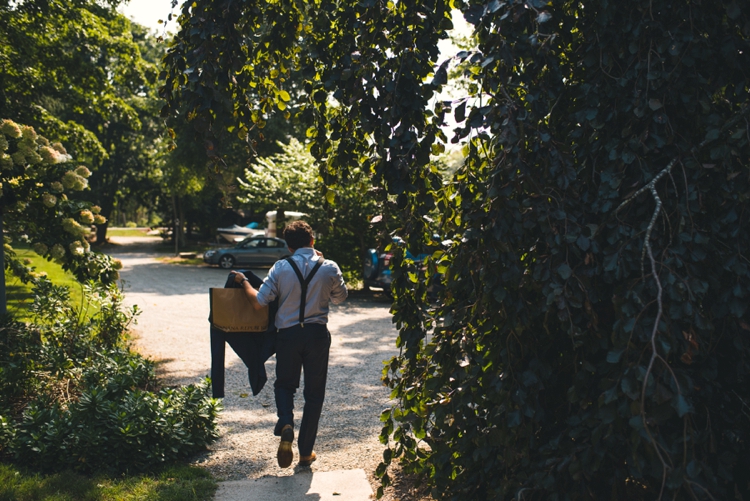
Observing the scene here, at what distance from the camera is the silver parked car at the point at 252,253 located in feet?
86.9

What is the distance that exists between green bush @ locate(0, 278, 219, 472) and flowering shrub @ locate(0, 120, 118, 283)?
0.37m

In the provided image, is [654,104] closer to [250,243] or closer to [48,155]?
[48,155]

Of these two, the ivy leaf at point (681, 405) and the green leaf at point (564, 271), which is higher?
the green leaf at point (564, 271)

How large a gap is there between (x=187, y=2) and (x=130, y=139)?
130ft

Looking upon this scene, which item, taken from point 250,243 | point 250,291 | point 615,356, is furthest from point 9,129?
point 250,243

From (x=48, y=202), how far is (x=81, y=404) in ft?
9.05

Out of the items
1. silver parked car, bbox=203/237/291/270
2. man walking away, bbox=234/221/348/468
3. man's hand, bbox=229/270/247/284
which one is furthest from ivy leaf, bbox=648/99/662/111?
silver parked car, bbox=203/237/291/270

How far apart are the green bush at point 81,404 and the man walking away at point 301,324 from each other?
89 centimetres

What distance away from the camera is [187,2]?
3.78 metres

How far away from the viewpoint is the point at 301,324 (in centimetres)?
489

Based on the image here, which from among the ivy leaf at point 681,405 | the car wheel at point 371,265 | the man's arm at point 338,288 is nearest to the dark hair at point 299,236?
the man's arm at point 338,288

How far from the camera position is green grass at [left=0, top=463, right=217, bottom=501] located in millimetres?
4262

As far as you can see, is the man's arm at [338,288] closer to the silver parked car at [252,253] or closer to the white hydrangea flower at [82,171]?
the white hydrangea flower at [82,171]

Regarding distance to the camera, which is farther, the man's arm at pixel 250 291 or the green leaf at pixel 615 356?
the man's arm at pixel 250 291
